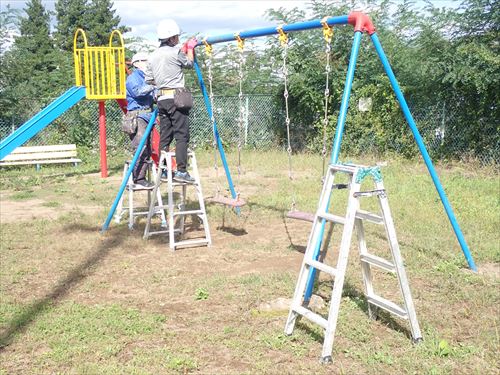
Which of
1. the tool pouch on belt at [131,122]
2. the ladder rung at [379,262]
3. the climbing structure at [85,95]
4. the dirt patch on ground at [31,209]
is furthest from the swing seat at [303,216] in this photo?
the climbing structure at [85,95]

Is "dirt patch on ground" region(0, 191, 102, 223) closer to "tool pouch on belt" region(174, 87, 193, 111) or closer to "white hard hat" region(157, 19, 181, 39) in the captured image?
"tool pouch on belt" region(174, 87, 193, 111)

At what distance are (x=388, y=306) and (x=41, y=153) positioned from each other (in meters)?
10.5

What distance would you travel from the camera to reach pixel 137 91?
6.75m

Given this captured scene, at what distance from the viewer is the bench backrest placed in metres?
12.3

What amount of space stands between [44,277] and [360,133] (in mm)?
9228

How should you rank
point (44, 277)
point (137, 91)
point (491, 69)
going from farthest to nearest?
point (491, 69) → point (137, 91) → point (44, 277)

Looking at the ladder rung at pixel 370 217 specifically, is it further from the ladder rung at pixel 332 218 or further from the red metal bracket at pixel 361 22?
the red metal bracket at pixel 361 22

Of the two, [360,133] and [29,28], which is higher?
[29,28]

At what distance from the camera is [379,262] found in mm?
3762

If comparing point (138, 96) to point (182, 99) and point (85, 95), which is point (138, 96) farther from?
point (85, 95)

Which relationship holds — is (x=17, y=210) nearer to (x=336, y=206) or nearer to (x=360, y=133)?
(x=336, y=206)

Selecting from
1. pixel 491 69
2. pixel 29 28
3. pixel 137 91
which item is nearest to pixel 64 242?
pixel 137 91

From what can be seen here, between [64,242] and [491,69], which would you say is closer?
[64,242]

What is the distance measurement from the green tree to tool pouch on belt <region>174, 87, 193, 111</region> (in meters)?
46.1
